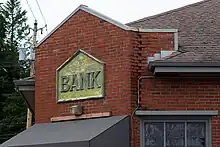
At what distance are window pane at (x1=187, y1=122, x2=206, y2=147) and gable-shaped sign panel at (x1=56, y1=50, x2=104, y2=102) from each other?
2147 millimetres

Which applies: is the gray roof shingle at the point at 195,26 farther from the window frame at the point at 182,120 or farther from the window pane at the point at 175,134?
the window pane at the point at 175,134

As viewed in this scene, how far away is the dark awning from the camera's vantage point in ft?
43.2

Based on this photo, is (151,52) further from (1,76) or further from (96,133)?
(1,76)

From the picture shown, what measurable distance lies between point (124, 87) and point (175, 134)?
1538 mm

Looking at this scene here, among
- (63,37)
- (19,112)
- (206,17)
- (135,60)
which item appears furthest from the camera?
(19,112)

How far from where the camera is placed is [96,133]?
43.3 feet

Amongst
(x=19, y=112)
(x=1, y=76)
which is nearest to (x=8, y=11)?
(x=1, y=76)

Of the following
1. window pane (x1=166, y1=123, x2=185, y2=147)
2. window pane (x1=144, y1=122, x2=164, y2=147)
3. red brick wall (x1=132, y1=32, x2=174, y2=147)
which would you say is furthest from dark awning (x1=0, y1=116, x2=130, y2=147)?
red brick wall (x1=132, y1=32, x2=174, y2=147)

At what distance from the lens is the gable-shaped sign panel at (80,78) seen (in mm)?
14352

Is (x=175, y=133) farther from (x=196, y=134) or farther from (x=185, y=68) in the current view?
(x=185, y=68)

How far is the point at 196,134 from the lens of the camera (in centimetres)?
1373

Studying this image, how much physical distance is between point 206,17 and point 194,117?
158 inches

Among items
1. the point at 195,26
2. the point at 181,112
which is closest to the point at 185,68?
the point at 181,112

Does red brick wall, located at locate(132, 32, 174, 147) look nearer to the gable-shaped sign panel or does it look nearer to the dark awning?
the gable-shaped sign panel
